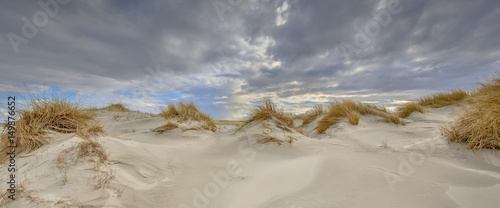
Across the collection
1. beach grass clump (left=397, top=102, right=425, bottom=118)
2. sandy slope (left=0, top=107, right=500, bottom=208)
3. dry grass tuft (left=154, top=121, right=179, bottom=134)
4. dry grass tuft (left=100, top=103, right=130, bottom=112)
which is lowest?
sandy slope (left=0, top=107, right=500, bottom=208)

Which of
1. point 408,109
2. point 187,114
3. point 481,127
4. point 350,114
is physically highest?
point 187,114

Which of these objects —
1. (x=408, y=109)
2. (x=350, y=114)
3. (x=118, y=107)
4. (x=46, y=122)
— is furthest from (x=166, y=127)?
(x=118, y=107)

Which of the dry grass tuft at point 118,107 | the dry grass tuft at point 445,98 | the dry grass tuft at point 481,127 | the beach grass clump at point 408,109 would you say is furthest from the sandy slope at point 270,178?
the dry grass tuft at point 118,107

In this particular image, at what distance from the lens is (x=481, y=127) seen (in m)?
2.98

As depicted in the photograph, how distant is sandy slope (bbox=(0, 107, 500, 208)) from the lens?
2.07m

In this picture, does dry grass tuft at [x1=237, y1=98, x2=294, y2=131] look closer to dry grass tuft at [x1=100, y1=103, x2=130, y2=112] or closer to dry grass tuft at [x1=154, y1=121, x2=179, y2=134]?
dry grass tuft at [x1=154, y1=121, x2=179, y2=134]

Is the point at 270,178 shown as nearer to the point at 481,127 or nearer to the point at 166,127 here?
the point at 481,127

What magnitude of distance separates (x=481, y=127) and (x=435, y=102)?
912cm

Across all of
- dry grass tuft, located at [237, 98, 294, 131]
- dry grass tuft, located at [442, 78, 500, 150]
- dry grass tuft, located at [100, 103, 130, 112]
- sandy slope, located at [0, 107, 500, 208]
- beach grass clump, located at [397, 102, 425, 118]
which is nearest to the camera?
sandy slope, located at [0, 107, 500, 208]

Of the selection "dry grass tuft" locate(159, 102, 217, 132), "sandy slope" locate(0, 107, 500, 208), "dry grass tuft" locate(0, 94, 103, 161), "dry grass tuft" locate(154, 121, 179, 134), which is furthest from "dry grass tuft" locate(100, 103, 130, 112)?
"sandy slope" locate(0, 107, 500, 208)

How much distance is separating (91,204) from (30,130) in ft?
7.45

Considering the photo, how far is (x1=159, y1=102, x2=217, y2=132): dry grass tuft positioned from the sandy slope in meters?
2.32

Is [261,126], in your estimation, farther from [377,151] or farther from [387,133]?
[387,133]

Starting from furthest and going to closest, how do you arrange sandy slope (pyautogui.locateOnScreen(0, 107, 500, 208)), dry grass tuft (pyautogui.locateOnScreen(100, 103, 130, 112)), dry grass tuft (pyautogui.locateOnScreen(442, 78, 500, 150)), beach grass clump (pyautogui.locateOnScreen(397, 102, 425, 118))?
1. dry grass tuft (pyautogui.locateOnScreen(100, 103, 130, 112))
2. beach grass clump (pyautogui.locateOnScreen(397, 102, 425, 118))
3. dry grass tuft (pyautogui.locateOnScreen(442, 78, 500, 150))
4. sandy slope (pyautogui.locateOnScreen(0, 107, 500, 208))
